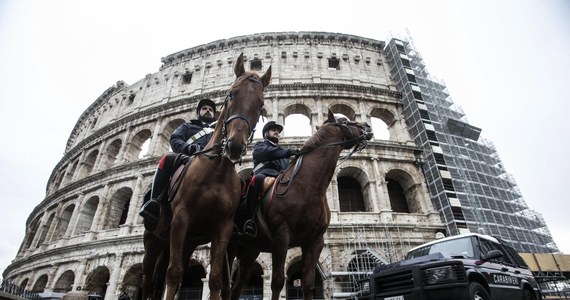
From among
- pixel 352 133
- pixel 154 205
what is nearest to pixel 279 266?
pixel 154 205

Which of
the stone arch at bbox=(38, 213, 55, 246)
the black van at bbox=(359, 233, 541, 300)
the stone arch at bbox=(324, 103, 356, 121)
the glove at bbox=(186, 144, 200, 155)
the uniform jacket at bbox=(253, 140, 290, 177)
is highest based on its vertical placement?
the stone arch at bbox=(324, 103, 356, 121)

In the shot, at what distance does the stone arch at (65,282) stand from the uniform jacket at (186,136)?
1609 centimetres

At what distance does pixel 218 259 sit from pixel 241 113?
1.65 m

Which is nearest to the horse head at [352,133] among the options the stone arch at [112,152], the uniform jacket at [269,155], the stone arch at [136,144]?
the uniform jacket at [269,155]

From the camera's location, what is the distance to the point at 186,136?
4.38m

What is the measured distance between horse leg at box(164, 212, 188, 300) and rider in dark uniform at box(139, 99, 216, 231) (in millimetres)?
906

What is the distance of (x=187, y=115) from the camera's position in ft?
60.4

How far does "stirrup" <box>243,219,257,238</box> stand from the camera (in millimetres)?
3941

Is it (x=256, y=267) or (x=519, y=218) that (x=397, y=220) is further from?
(x=519, y=218)

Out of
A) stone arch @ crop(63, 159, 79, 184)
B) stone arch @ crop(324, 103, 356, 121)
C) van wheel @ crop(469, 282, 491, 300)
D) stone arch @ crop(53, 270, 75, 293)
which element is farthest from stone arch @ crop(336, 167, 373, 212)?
stone arch @ crop(63, 159, 79, 184)

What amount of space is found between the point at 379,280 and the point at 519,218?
653 inches

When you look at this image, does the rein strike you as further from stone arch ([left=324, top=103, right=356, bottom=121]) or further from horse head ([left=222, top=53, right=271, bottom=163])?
stone arch ([left=324, top=103, right=356, bottom=121])

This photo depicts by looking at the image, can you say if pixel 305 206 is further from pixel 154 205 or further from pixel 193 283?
pixel 193 283

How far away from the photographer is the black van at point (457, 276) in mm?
4176
